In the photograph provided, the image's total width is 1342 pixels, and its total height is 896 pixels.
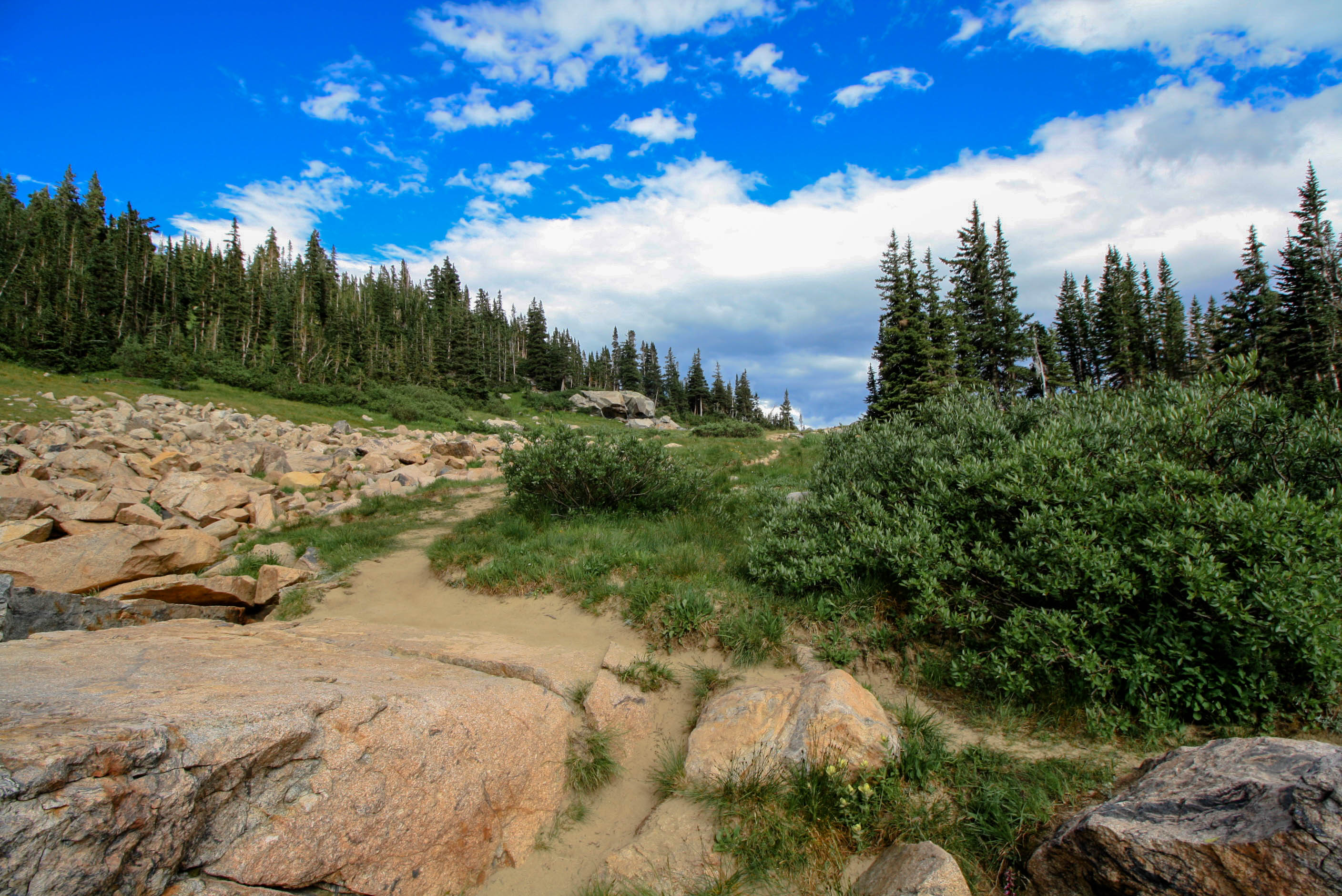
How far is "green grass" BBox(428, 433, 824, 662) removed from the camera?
591 centimetres

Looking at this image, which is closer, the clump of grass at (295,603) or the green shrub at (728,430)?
the clump of grass at (295,603)

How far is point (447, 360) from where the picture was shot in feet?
218

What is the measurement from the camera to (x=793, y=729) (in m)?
4.17

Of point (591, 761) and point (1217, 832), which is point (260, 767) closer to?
point (591, 761)

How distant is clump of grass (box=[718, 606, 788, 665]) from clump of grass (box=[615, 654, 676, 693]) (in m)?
0.65

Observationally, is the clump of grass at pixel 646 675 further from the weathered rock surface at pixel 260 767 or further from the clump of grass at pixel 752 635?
the weathered rock surface at pixel 260 767

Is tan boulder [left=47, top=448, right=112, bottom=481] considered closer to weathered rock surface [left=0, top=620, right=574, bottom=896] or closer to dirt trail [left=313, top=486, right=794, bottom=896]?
dirt trail [left=313, top=486, right=794, bottom=896]

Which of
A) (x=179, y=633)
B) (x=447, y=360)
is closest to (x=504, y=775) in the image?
(x=179, y=633)

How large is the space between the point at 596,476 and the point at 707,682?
5.29 m

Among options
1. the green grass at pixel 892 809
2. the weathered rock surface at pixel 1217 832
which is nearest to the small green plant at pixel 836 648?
the green grass at pixel 892 809

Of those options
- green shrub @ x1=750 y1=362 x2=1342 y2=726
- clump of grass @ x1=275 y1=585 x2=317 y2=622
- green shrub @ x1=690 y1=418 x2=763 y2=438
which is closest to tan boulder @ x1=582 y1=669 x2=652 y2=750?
green shrub @ x1=750 y1=362 x2=1342 y2=726

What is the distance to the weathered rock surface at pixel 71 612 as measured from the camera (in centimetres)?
547

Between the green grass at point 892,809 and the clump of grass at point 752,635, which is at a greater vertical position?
the clump of grass at point 752,635

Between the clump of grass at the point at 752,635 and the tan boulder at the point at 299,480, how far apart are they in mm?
13551
